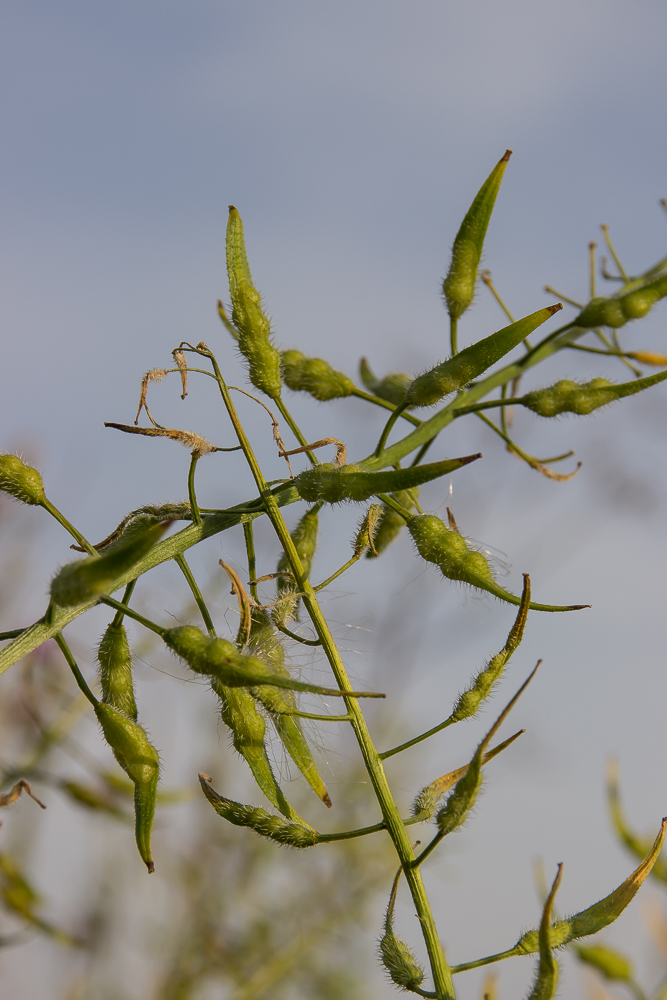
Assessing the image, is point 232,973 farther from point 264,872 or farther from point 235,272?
point 235,272

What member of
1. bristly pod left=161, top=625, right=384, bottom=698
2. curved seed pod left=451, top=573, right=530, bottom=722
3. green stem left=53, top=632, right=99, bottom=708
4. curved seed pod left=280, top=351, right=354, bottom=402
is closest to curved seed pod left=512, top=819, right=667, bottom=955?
curved seed pod left=451, top=573, right=530, bottom=722

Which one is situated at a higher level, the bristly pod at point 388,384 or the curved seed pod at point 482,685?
the bristly pod at point 388,384

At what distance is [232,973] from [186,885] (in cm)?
95

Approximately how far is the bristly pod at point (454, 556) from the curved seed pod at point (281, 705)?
306 millimetres

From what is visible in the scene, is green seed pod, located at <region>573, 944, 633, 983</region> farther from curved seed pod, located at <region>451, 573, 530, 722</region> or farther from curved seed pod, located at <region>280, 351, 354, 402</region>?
curved seed pod, located at <region>280, 351, 354, 402</region>

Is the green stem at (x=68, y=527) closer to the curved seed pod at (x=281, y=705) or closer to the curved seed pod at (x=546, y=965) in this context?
the curved seed pod at (x=281, y=705)

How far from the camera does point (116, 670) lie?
127 cm

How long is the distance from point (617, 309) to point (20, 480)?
897 mm

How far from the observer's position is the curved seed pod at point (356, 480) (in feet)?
3.25

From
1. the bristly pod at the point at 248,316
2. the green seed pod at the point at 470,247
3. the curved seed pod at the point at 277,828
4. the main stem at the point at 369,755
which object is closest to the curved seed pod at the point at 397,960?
the main stem at the point at 369,755

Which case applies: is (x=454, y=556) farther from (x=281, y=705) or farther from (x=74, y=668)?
(x=74, y=668)

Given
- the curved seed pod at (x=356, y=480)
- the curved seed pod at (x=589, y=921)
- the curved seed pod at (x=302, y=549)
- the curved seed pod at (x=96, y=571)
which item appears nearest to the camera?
the curved seed pod at (x=96, y=571)

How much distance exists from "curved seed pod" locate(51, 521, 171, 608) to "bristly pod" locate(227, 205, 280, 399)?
44 centimetres

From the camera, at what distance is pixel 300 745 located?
4.26 feet
